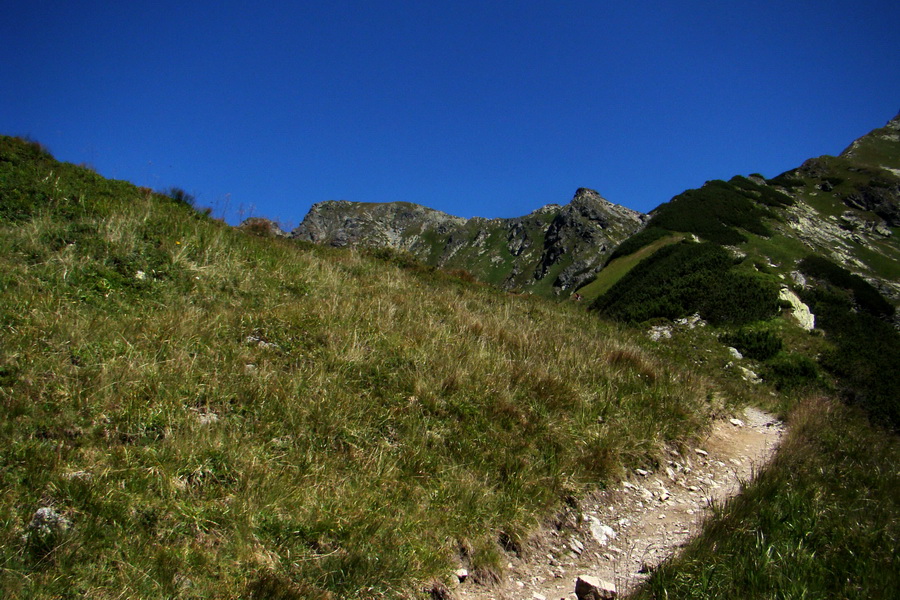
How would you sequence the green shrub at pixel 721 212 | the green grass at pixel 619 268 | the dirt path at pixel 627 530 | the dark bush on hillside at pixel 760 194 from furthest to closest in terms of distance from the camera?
the dark bush on hillside at pixel 760 194, the green grass at pixel 619 268, the green shrub at pixel 721 212, the dirt path at pixel 627 530

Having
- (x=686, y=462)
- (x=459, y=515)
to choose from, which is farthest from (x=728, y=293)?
(x=459, y=515)

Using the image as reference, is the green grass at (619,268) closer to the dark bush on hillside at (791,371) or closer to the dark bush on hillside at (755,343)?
the dark bush on hillside at (755,343)

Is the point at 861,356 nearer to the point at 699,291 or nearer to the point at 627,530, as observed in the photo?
the point at 699,291

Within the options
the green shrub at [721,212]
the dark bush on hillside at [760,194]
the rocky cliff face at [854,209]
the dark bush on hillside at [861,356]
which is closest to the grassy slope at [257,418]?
the dark bush on hillside at [861,356]

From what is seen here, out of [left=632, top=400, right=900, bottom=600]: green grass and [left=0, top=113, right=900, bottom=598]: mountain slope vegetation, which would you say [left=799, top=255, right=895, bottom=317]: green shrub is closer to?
[left=0, top=113, right=900, bottom=598]: mountain slope vegetation

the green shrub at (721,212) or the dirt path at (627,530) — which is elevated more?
the green shrub at (721,212)

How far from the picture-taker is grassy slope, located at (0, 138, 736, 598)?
3076mm

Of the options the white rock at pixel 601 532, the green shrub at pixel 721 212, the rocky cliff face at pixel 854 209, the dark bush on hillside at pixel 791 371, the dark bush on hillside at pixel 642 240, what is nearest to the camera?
the white rock at pixel 601 532

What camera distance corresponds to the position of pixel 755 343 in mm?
16641

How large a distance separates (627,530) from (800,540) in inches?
56.2

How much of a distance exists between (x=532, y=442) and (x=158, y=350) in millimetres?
4193

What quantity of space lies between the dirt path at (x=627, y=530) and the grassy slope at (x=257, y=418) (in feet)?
0.74

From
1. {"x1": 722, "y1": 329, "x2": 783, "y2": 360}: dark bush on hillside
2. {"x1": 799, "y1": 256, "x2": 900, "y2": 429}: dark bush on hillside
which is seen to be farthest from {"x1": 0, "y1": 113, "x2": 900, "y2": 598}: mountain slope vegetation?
{"x1": 799, "y1": 256, "x2": 900, "y2": 429}: dark bush on hillside

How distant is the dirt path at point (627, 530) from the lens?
3809mm
